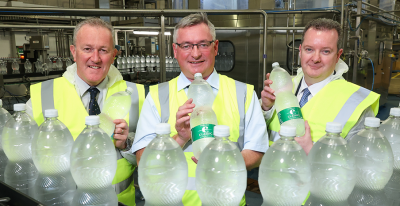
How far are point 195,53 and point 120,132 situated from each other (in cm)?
53

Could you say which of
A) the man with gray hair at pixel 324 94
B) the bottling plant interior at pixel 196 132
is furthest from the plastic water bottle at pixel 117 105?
the man with gray hair at pixel 324 94

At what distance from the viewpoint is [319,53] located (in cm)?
154

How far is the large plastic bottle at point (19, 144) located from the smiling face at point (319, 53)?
140 cm

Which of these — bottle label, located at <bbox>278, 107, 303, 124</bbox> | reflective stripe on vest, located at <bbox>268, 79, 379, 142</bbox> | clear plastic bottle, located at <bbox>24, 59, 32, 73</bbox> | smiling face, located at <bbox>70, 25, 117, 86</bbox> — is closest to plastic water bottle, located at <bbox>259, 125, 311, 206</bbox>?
bottle label, located at <bbox>278, 107, 303, 124</bbox>

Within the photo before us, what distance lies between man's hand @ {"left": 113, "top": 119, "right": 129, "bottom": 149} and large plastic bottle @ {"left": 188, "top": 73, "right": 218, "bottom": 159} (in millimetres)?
338

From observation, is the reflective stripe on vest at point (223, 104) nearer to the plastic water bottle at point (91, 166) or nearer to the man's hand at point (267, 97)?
the man's hand at point (267, 97)

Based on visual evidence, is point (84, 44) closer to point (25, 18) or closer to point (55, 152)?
point (55, 152)

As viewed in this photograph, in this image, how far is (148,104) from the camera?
1.50 metres

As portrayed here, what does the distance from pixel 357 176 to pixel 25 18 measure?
8732 mm

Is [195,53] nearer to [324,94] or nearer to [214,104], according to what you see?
[214,104]

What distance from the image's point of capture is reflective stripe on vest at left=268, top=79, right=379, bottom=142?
1.39 m

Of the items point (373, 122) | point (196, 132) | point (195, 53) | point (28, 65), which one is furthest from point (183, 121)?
point (28, 65)

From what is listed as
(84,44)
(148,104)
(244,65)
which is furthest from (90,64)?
(244,65)

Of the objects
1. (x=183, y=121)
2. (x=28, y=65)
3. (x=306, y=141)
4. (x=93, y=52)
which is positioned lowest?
(x=306, y=141)
